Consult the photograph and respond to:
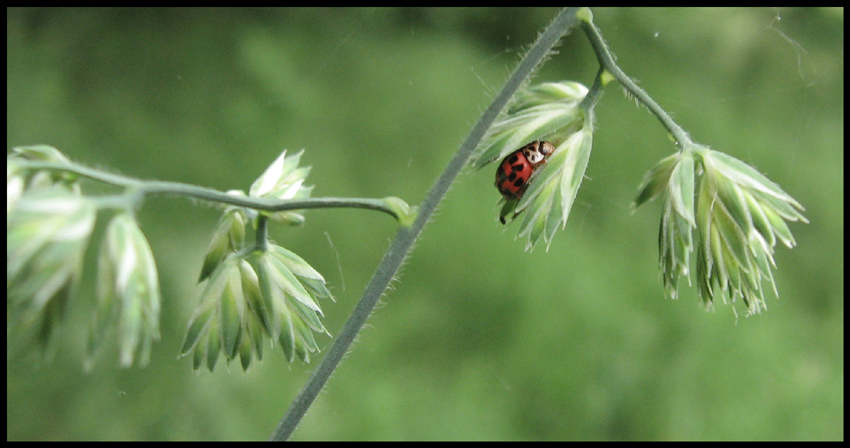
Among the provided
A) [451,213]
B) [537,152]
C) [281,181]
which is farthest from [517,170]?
[451,213]

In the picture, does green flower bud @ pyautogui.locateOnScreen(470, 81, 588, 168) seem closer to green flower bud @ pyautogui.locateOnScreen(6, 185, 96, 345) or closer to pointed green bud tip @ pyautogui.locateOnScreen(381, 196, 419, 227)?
pointed green bud tip @ pyautogui.locateOnScreen(381, 196, 419, 227)

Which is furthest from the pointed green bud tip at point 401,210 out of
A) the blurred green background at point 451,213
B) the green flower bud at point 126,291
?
the blurred green background at point 451,213

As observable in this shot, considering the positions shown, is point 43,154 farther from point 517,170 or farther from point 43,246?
point 517,170

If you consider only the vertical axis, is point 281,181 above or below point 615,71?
below

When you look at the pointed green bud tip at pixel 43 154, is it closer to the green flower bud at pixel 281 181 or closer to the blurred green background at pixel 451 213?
the green flower bud at pixel 281 181
